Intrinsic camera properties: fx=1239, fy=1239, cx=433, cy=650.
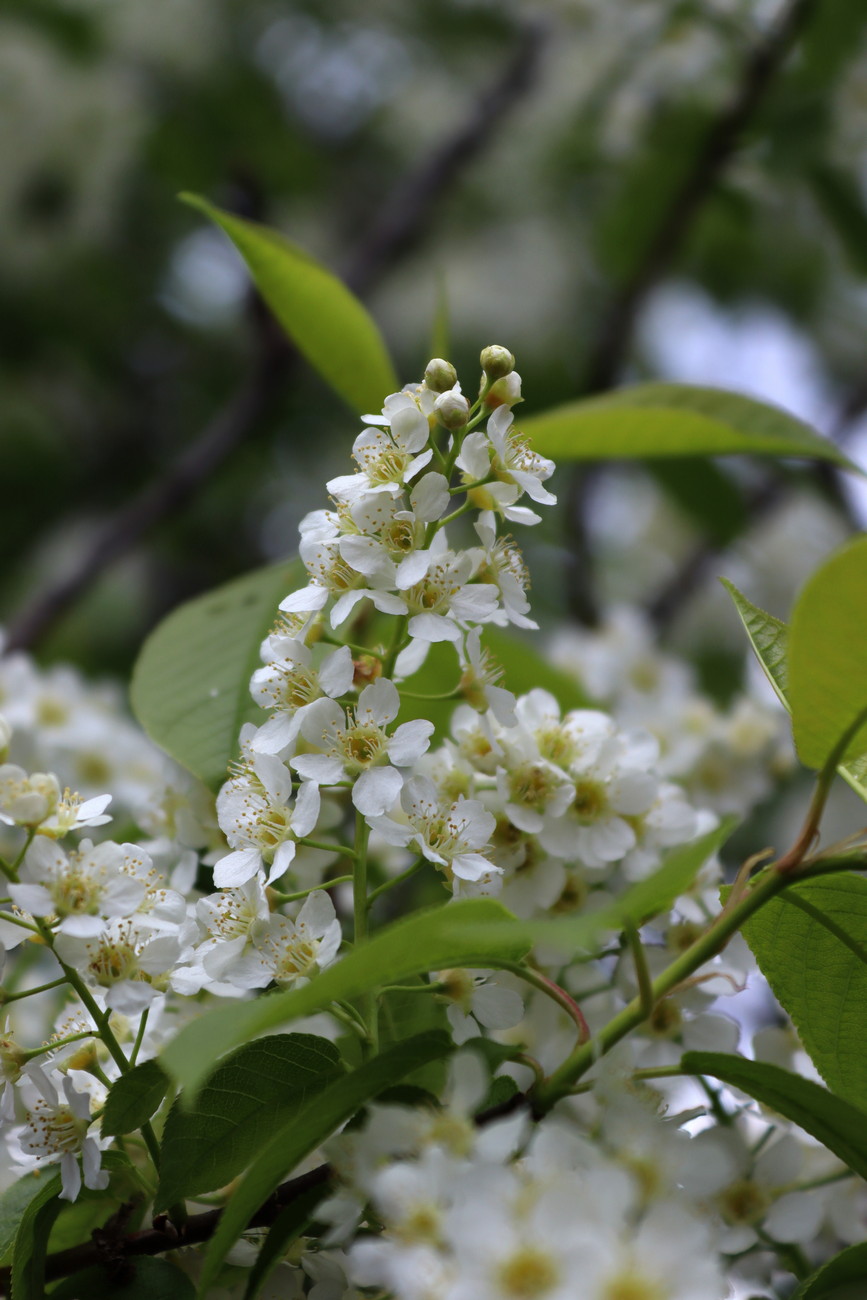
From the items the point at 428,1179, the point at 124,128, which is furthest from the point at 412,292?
the point at 428,1179

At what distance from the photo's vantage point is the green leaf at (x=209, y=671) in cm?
100

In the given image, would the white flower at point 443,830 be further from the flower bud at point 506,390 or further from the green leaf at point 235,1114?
the flower bud at point 506,390

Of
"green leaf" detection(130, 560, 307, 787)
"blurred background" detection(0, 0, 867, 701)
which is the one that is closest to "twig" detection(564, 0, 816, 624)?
"blurred background" detection(0, 0, 867, 701)

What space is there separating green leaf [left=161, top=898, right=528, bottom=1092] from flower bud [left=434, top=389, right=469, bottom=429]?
1.06 ft

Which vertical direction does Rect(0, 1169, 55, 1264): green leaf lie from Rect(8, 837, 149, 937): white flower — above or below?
below

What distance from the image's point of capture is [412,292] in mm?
4062

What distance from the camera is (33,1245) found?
720 millimetres

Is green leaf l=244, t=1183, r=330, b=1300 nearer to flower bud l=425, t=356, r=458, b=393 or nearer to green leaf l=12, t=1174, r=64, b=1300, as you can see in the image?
green leaf l=12, t=1174, r=64, b=1300

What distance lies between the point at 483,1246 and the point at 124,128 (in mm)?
3827

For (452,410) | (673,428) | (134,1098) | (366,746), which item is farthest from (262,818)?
(673,428)

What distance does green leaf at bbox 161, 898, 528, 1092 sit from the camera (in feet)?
1.80

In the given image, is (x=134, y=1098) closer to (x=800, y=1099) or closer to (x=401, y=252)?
(x=800, y=1099)

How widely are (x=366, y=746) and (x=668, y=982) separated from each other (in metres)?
0.24

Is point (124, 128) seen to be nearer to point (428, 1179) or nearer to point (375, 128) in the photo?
point (375, 128)
